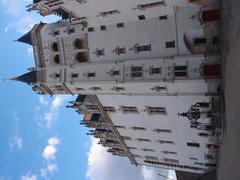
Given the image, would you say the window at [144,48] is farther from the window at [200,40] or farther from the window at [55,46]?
the window at [55,46]

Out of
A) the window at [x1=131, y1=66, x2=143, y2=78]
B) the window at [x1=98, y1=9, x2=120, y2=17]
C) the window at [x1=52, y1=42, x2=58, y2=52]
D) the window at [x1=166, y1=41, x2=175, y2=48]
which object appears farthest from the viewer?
the window at [x1=52, y1=42, x2=58, y2=52]

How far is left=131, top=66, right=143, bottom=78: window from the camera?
45250 millimetres

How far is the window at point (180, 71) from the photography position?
139 feet

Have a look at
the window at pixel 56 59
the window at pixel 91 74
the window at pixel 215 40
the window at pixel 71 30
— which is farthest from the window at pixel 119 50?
the window at pixel 215 40

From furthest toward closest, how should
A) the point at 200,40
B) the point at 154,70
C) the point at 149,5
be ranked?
the point at 154,70 → the point at 149,5 → the point at 200,40

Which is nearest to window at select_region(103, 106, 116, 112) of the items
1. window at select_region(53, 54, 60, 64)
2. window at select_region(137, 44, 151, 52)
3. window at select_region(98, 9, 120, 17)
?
window at select_region(53, 54, 60, 64)

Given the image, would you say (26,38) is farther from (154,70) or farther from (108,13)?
(154,70)

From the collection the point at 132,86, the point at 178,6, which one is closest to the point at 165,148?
the point at 132,86

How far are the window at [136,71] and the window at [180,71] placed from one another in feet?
14.0

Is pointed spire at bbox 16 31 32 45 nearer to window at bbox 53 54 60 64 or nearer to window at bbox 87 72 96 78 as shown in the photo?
window at bbox 53 54 60 64

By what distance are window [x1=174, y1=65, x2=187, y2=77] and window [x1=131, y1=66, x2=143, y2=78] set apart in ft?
14.0

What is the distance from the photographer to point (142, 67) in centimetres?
4509

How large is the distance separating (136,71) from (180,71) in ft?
17.8

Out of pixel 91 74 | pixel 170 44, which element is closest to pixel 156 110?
pixel 91 74
